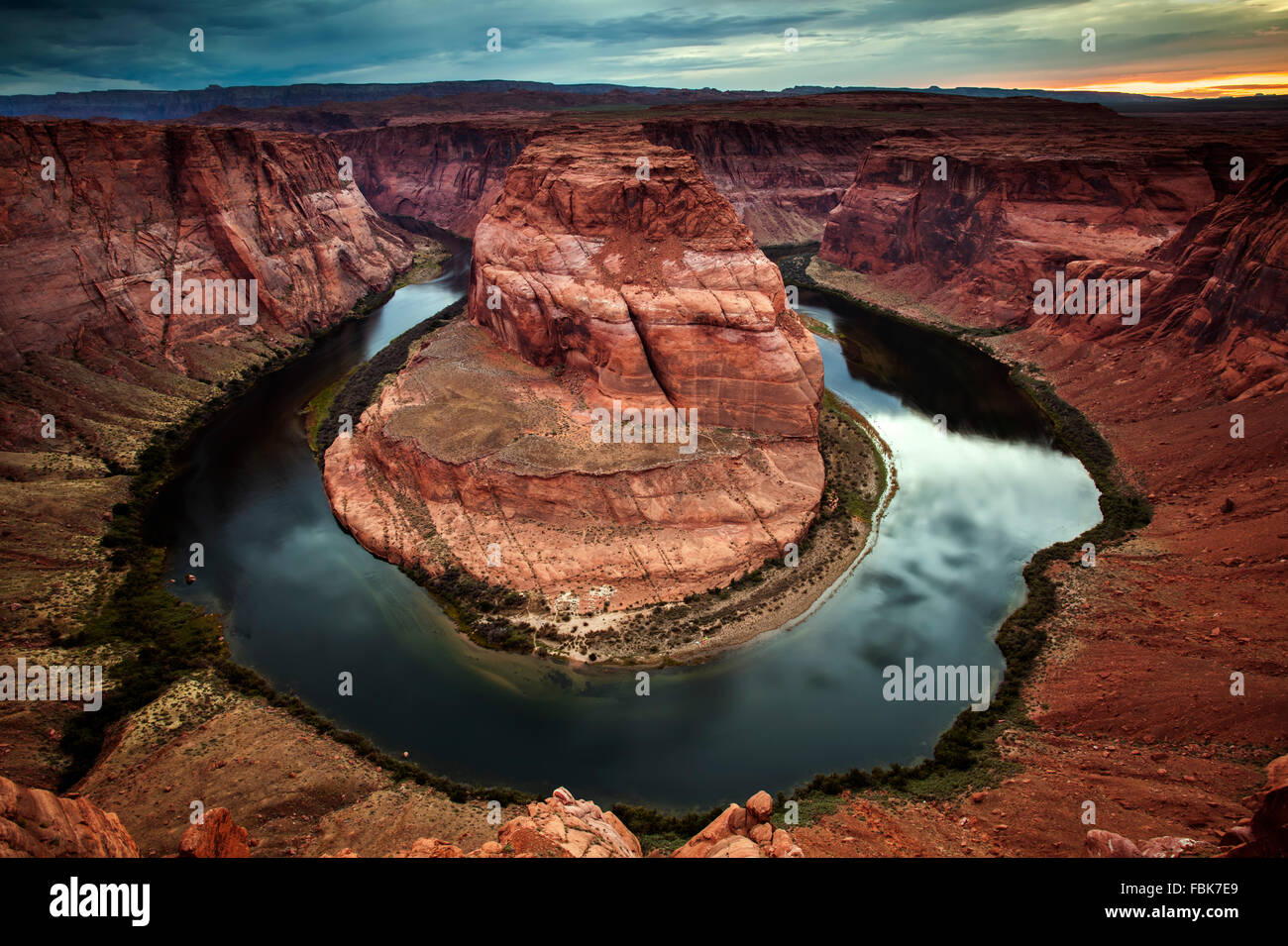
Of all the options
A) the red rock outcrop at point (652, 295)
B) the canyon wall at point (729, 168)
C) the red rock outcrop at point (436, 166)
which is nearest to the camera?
the red rock outcrop at point (652, 295)

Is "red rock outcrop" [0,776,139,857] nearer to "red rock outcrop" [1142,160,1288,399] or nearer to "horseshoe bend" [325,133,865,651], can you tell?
"horseshoe bend" [325,133,865,651]

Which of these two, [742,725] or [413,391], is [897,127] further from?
[742,725]

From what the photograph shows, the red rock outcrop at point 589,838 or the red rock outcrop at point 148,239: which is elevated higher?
the red rock outcrop at point 148,239

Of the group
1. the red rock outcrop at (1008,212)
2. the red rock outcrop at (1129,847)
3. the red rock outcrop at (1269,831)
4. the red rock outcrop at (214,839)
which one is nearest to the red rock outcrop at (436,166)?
the red rock outcrop at (1008,212)

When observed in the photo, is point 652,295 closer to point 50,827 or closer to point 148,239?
point 50,827

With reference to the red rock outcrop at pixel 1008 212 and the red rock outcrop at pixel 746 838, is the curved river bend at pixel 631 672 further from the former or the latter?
the red rock outcrop at pixel 1008 212

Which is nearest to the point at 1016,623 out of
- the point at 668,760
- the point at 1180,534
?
the point at 1180,534
